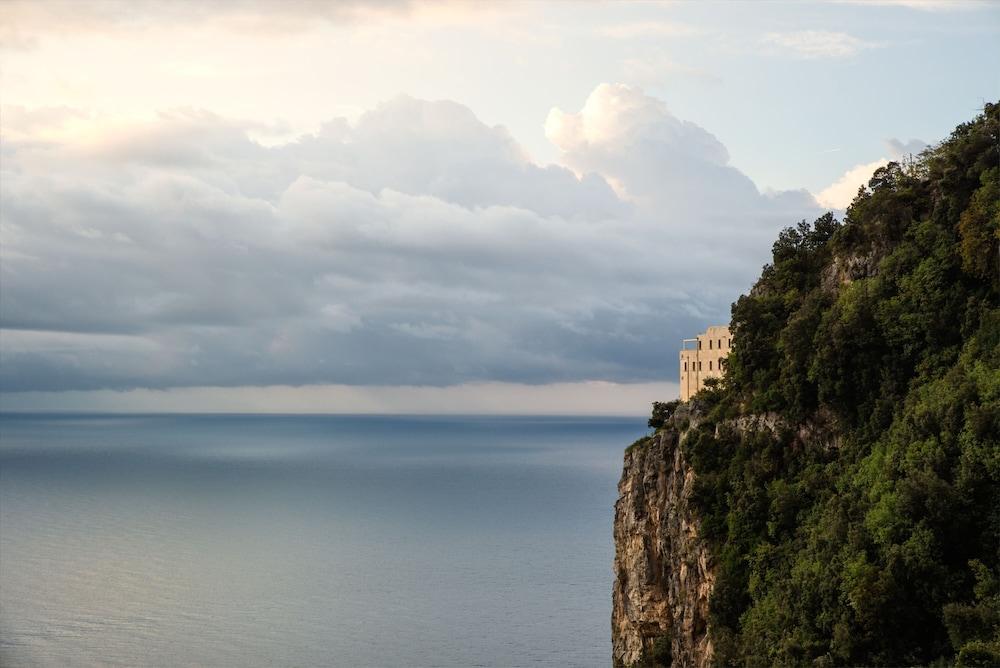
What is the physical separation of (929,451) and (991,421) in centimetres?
231

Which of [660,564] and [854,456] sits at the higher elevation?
[854,456]

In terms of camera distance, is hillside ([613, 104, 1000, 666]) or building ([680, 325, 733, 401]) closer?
hillside ([613, 104, 1000, 666])

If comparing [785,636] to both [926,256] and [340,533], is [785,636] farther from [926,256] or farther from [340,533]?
[340,533]

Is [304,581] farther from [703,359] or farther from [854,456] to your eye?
[854,456]

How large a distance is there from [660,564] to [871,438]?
547 inches

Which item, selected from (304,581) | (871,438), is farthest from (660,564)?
(304,581)

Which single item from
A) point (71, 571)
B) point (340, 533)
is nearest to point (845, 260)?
point (71, 571)

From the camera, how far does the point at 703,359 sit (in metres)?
65.4

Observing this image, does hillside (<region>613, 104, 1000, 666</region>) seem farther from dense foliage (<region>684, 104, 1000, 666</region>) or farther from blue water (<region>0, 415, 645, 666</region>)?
blue water (<region>0, 415, 645, 666</region>)

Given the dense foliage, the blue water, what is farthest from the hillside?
the blue water

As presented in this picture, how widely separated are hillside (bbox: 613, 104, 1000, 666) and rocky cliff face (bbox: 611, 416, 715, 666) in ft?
0.41

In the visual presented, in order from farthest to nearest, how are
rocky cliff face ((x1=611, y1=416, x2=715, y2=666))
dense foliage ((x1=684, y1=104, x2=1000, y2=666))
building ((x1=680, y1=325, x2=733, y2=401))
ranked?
1. building ((x1=680, y1=325, x2=733, y2=401))
2. rocky cliff face ((x1=611, y1=416, x2=715, y2=666))
3. dense foliage ((x1=684, y1=104, x2=1000, y2=666))

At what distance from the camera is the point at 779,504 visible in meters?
41.8

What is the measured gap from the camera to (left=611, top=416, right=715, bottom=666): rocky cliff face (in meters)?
45.9
